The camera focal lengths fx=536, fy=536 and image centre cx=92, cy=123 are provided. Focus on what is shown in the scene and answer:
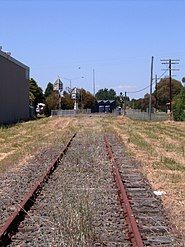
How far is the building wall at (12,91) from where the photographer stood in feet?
182

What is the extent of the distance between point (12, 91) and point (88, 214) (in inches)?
2209

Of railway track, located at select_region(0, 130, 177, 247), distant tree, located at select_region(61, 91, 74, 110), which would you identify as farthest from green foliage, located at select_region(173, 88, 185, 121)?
railway track, located at select_region(0, 130, 177, 247)

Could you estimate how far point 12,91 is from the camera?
63.2 m

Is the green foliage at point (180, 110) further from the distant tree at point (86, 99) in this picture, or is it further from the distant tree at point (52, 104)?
the distant tree at point (86, 99)

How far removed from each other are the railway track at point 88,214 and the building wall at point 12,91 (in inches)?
1613

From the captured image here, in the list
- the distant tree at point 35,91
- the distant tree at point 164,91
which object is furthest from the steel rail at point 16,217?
the distant tree at point 164,91

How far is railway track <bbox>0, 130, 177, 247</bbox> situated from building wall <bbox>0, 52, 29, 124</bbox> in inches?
1613

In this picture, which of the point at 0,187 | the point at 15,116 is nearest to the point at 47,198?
the point at 0,187

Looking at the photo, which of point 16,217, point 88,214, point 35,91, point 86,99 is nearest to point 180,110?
point 35,91

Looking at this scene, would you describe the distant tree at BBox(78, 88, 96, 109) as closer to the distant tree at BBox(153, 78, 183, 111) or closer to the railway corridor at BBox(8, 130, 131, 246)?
the distant tree at BBox(153, 78, 183, 111)

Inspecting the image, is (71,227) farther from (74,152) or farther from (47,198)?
(74,152)

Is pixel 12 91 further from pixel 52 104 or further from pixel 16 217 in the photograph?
pixel 52 104

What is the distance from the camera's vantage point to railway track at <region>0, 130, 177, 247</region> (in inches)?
299

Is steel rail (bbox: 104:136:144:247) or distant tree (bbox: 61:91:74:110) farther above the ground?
steel rail (bbox: 104:136:144:247)
